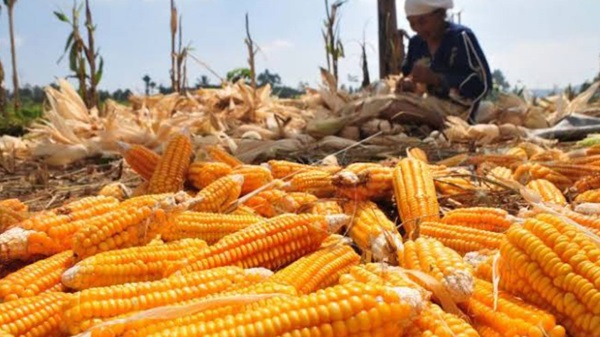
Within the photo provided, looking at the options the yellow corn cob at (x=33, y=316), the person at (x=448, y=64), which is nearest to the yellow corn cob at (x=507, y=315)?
the yellow corn cob at (x=33, y=316)

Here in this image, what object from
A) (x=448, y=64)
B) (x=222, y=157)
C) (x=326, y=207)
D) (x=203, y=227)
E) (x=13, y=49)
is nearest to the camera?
(x=203, y=227)

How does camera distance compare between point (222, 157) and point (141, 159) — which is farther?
point (222, 157)

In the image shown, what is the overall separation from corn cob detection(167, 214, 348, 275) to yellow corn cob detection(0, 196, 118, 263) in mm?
505

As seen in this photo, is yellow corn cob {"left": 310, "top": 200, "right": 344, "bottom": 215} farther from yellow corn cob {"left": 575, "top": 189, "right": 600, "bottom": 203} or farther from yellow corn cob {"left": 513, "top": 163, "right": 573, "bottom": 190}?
yellow corn cob {"left": 513, "top": 163, "right": 573, "bottom": 190}

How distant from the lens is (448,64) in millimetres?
8352

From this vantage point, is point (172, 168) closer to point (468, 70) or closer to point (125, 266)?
point (125, 266)

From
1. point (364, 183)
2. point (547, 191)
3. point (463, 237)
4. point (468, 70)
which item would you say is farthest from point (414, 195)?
point (468, 70)

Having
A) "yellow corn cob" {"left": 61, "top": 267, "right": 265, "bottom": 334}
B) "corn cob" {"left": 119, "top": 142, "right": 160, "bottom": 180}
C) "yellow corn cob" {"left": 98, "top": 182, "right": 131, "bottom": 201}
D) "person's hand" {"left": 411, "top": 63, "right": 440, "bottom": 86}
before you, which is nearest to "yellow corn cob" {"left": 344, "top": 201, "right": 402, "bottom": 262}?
"yellow corn cob" {"left": 61, "top": 267, "right": 265, "bottom": 334}

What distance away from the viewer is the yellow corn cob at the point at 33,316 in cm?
150

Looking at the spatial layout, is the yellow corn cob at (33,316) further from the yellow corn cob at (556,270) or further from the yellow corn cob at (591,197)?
the yellow corn cob at (591,197)

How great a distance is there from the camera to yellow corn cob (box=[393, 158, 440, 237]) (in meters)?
2.56

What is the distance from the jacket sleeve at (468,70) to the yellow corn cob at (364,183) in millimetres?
5499

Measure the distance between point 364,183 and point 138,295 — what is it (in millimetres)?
1532

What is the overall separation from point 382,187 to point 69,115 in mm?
5632
